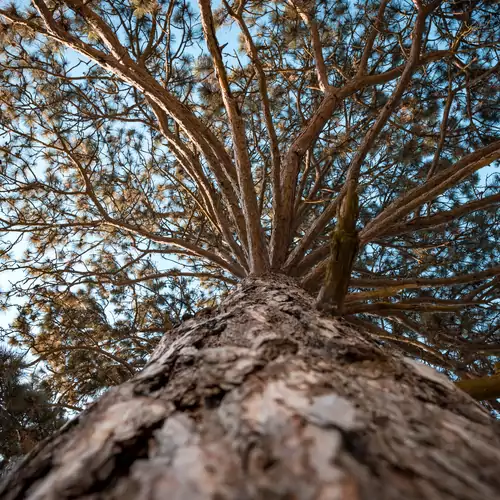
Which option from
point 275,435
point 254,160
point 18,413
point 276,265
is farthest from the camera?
point 254,160

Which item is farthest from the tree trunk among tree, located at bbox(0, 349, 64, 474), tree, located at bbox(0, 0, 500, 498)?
tree, located at bbox(0, 349, 64, 474)

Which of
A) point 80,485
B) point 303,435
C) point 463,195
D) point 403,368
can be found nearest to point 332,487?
point 303,435

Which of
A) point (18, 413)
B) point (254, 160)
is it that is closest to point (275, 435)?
point (18, 413)

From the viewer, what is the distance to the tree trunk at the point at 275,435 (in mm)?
360

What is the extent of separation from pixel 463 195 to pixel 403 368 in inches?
164

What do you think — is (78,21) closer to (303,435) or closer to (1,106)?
(1,106)

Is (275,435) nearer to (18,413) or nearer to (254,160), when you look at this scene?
(18,413)

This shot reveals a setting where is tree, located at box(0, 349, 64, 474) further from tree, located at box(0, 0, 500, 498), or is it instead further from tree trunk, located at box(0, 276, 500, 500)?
tree trunk, located at box(0, 276, 500, 500)

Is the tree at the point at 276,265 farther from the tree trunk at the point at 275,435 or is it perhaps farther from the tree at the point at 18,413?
the tree at the point at 18,413

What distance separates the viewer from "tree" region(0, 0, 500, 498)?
42cm

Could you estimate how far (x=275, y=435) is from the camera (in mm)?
435

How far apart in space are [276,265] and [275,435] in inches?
83.8

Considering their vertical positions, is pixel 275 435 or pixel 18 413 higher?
pixel 275 435

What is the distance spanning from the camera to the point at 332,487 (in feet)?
1.09
